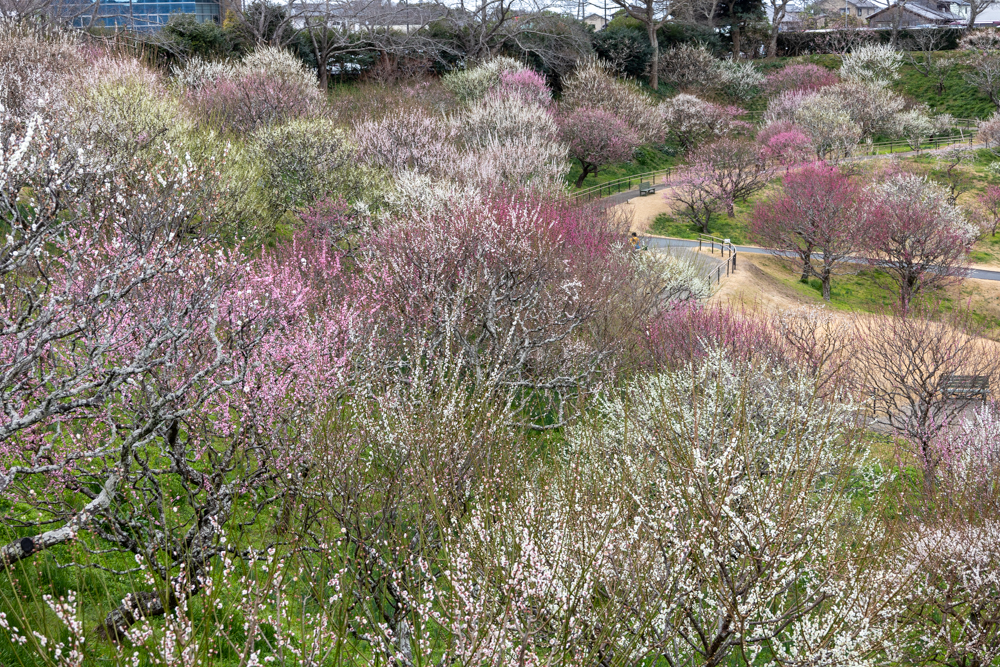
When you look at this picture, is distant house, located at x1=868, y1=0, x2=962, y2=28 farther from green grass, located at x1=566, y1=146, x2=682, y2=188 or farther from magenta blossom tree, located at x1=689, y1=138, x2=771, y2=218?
magenta blossom tree, located at x1=689, y1=138, x2=771, y2=218

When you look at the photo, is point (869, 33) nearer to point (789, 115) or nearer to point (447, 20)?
point (789, 115)

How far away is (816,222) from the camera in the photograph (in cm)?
3197

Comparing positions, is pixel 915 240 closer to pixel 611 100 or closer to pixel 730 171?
pixel 730 171

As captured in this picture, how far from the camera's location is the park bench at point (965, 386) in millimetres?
17609

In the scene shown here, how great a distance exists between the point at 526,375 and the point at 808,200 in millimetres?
21821

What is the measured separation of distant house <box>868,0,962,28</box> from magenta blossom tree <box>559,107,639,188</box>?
47157 mm

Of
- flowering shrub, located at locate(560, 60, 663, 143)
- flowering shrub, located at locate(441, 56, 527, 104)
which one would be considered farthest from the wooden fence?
flowering shrub, located at locate(441, 56, 527, 104)

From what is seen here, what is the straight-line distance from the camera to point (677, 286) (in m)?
23.2

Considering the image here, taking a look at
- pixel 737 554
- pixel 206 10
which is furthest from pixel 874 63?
pixel 737 554

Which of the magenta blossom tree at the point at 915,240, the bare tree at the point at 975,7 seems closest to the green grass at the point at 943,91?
the bare tree at the point at 975,7

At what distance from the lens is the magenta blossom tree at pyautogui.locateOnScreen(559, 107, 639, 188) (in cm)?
4141

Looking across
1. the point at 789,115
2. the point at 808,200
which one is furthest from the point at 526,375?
the point at 789,115

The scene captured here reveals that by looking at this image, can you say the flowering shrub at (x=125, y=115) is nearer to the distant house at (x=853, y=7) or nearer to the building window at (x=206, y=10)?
the building window at (x=206, y=10)

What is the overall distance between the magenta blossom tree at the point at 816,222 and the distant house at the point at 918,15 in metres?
49.6
